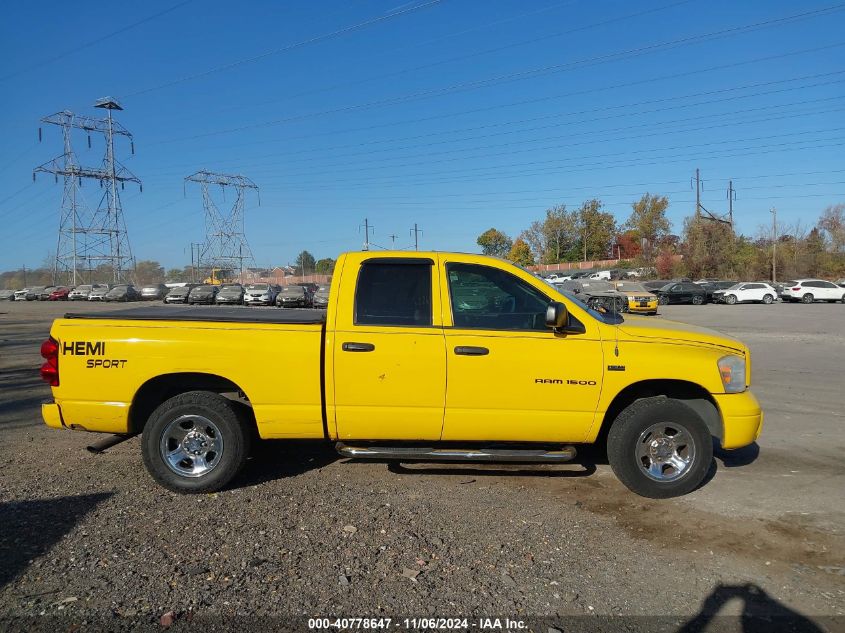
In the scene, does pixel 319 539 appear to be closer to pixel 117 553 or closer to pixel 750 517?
pixel 117 553

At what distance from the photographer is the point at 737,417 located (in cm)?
458

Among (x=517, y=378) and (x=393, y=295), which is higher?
(x=393, y=295)

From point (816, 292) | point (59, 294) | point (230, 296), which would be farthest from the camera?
point (59, 294)

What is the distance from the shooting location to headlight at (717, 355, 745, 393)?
15.0 feet

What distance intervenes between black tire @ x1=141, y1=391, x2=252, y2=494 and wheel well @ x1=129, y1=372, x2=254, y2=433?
0.53 ft

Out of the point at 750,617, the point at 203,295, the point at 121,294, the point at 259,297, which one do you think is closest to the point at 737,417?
the point at 750,617

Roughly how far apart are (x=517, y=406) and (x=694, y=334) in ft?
5.32

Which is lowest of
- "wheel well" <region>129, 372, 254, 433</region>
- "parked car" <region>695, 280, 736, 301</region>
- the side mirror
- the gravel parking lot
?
the gravel parking lot

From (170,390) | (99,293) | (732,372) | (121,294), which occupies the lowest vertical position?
(170,390)

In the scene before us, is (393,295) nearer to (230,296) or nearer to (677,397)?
Result: (677,397)

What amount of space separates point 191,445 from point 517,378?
2.72 m

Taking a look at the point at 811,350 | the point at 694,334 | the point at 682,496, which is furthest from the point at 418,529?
the point at 811,350

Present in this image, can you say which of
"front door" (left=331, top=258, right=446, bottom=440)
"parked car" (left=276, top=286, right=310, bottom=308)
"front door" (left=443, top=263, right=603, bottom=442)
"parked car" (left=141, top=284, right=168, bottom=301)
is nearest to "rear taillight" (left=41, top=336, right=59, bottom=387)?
"front door" (left=331, top=258, right=446, bottom=440)

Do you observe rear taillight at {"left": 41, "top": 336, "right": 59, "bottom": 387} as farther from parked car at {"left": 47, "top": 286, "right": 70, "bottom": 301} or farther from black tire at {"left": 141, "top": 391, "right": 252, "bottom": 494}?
parked car at {"left": 47, "top": 286, "right": 70, "bottom": 301}
